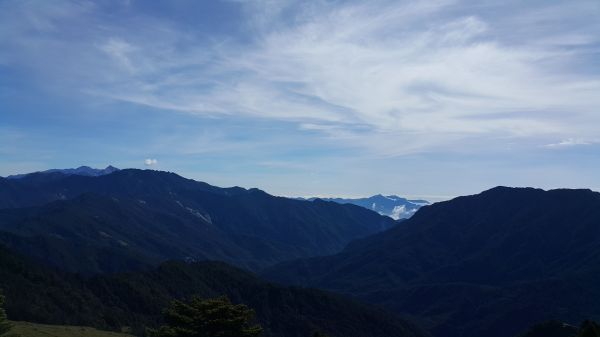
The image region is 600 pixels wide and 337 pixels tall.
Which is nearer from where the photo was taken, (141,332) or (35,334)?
(35,334)

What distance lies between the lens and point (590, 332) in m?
42.0

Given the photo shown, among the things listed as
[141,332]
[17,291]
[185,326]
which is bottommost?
[141,332]

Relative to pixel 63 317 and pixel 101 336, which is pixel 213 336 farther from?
pixel 63 317

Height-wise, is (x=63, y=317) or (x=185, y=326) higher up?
(x=185, y=326)

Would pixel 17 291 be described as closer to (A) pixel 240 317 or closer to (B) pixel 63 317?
(B) pixel 63 317

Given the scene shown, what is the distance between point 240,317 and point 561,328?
183m

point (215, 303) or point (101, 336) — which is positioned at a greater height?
point (215, 303)

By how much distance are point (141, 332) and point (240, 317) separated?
15971 centimetres

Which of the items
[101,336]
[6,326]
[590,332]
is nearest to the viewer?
[590,332]

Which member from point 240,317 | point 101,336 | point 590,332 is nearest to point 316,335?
point 240,317

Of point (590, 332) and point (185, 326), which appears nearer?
point (590, 332)

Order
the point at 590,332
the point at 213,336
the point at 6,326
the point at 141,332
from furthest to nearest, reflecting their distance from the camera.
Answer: the point at 141,332 → the point at 6,326 → the point at 213,336 → the point at 590,332

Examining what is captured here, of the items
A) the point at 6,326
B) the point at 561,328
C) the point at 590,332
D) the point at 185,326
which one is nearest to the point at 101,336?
the point at 6,326

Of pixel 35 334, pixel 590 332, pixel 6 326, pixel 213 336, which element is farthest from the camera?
pixel 35 334
